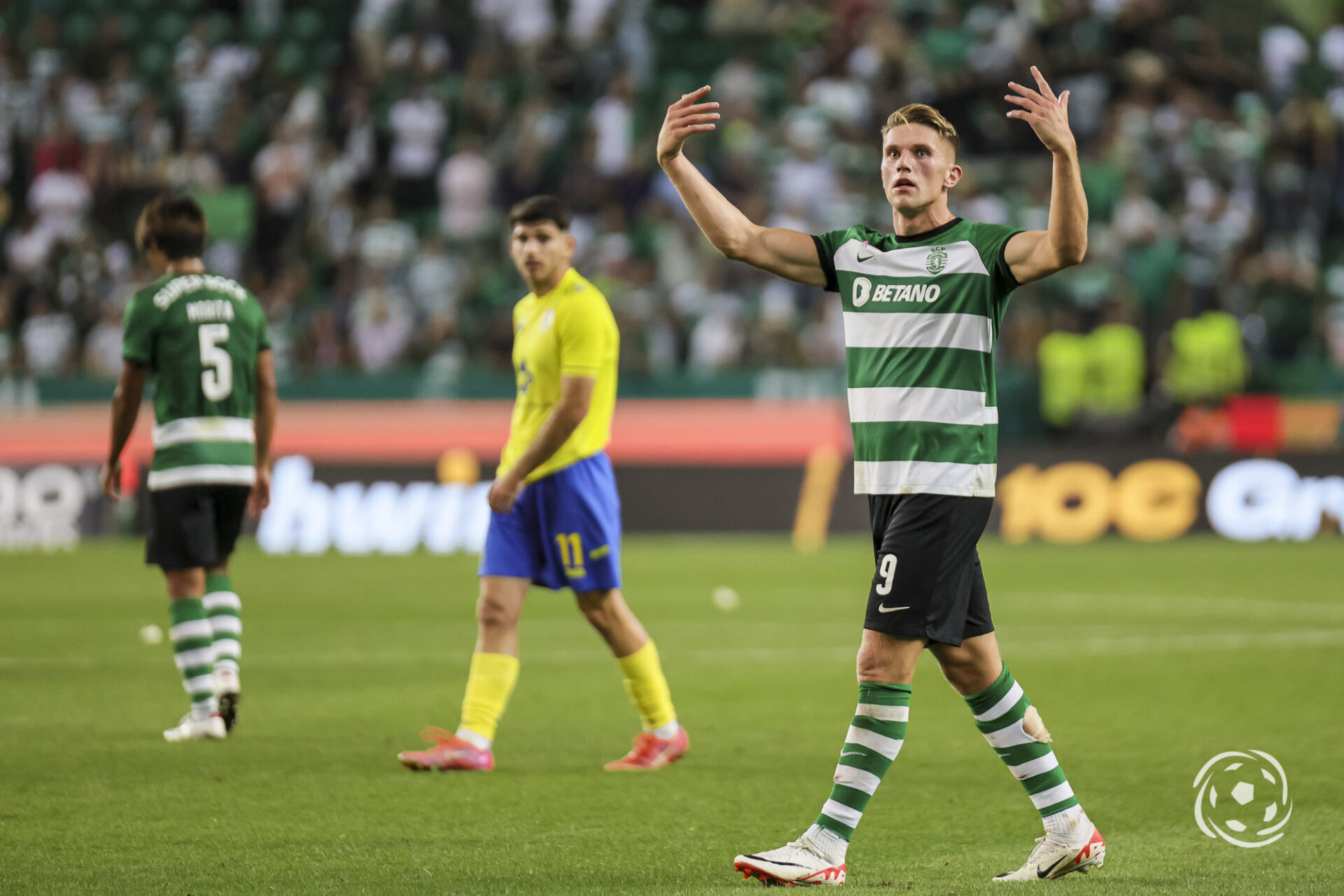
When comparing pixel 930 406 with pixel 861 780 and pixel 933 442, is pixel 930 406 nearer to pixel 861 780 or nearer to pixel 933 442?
pixel 933 442

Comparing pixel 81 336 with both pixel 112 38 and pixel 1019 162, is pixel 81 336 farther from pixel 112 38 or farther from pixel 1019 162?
pixel 1019 162

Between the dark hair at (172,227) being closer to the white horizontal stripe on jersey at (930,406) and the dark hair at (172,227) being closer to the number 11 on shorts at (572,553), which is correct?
the number 11 on shorts at (572,553)

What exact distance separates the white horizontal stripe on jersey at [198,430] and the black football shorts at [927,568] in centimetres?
365

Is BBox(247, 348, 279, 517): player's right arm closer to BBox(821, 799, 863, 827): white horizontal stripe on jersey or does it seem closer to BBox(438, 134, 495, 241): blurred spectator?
BBox(821, 799, 863, 827): white horizontal stripe on jersey

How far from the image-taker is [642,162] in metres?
22.7

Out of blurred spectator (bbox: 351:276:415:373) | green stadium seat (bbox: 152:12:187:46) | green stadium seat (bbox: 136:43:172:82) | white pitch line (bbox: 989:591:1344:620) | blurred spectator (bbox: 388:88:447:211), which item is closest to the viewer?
white pitch line (bbox: 989:591:1344:620)

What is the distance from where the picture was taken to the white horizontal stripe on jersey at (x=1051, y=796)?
5074 mm

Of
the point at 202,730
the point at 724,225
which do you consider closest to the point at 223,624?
the point at 202,730

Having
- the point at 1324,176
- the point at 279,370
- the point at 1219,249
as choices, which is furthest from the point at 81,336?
the point at 1324,176

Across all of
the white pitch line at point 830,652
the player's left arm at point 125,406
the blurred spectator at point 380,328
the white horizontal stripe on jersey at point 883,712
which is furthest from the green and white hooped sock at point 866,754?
the blurred spectator at point 380,328

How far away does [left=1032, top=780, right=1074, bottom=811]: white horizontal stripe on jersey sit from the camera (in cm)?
507

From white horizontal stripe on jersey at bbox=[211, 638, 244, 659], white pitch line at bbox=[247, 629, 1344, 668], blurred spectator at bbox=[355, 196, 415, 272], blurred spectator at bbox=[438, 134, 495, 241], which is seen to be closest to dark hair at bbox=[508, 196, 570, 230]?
white horizontal stripe on jersey at bbox=[211, 638, 244, 659]

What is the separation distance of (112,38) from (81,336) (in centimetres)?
592

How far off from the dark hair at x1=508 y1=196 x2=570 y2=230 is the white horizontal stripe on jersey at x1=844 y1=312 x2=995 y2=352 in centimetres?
223
